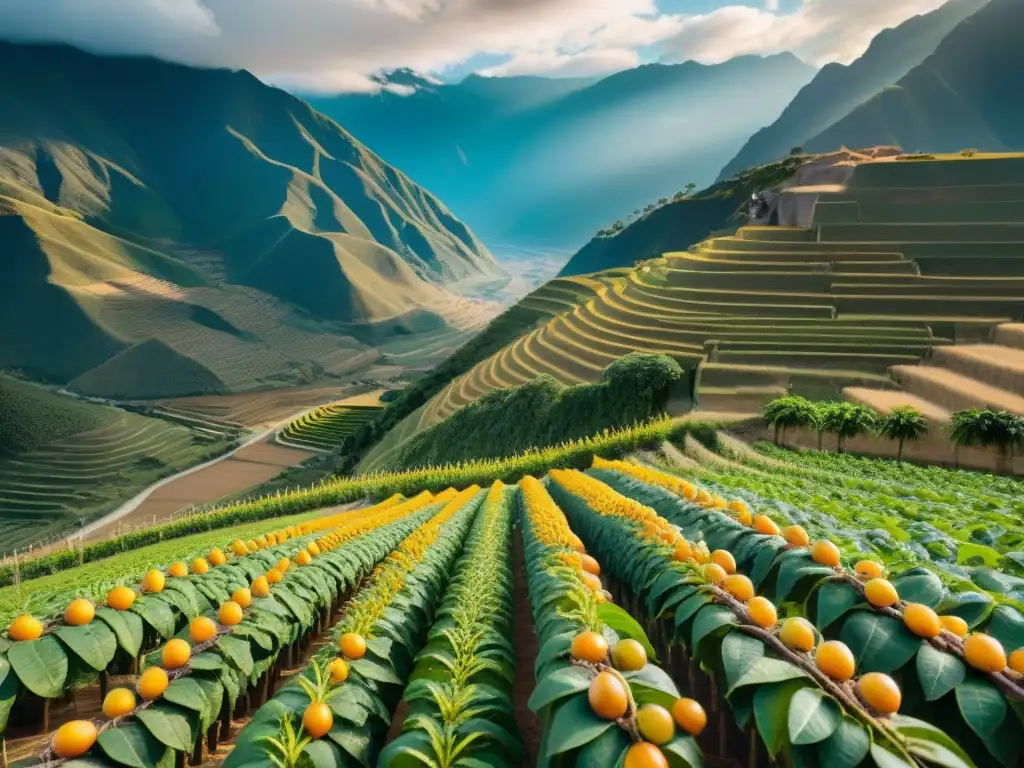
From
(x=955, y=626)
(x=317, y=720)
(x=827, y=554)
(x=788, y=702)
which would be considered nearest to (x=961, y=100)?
(x=827, y=554)

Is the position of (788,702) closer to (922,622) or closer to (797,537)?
(922,622)

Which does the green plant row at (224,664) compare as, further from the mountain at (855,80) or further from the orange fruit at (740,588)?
the mountain at (855,80)

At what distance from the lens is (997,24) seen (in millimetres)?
100312

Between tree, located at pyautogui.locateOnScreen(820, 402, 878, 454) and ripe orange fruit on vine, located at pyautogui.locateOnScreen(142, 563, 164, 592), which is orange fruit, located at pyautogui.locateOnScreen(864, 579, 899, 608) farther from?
tree, located at pyautogui.locateOnScreen(820, 402, 878, 454)

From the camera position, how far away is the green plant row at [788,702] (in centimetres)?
176

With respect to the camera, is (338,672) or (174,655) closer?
(338,672)

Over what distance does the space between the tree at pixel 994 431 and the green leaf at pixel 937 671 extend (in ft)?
52.8

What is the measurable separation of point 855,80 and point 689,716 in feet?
635

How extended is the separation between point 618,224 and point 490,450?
101 meters

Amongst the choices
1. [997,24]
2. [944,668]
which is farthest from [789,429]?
[997,24]

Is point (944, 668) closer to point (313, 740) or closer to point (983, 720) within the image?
point (983, 720)

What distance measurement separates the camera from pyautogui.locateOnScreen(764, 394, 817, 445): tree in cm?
1736

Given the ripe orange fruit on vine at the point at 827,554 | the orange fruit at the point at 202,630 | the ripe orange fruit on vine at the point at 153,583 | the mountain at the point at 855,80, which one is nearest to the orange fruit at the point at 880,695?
the ripe orange fruit on vine at the point at 827,554

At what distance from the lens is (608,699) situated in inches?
74.9
